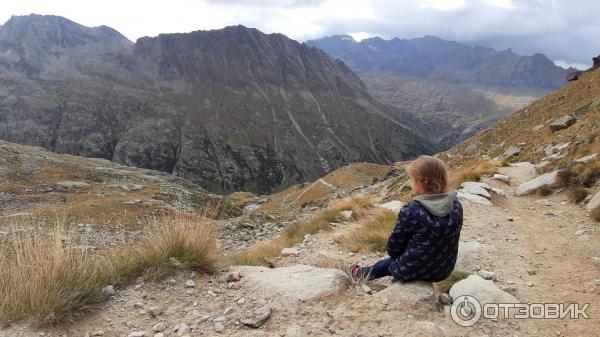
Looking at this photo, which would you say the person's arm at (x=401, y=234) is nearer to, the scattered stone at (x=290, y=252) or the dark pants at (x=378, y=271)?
the dark pants at (x=378, y=271)

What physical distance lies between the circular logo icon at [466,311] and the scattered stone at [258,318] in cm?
269

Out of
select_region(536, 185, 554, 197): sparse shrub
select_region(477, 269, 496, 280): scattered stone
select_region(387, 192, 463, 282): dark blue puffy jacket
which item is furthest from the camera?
select_region(536, 185, 554, 197): sparse shrub

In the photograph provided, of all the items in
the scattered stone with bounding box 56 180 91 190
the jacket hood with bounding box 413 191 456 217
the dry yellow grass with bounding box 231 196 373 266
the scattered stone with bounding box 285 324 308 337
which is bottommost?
the scattered stone with bounding box 56 180 91 190

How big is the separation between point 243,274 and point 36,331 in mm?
3294

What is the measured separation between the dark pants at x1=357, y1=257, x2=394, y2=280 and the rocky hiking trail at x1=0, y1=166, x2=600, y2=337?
15cm

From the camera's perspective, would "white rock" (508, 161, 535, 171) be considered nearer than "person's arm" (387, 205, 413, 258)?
No

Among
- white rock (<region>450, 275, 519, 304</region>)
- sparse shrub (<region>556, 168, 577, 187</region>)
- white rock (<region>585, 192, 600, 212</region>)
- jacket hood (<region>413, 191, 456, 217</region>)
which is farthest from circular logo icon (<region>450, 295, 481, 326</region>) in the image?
sparse shrub (<region>556, 168, 577, 187</region>)

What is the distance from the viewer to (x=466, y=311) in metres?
6.32

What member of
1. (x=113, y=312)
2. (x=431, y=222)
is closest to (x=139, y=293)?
(x=113, y=312)

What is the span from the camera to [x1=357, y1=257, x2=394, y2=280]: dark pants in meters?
7.35

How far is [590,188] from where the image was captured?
14453 millimetres

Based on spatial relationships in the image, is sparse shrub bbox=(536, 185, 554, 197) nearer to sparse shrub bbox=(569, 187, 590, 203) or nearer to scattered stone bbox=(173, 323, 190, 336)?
sparse shrub bbox=(569, 187, 590, 203)

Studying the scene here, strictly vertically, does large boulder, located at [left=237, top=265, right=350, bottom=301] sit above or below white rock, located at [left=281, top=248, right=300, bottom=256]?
above

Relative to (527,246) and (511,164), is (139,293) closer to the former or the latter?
(527,246)
